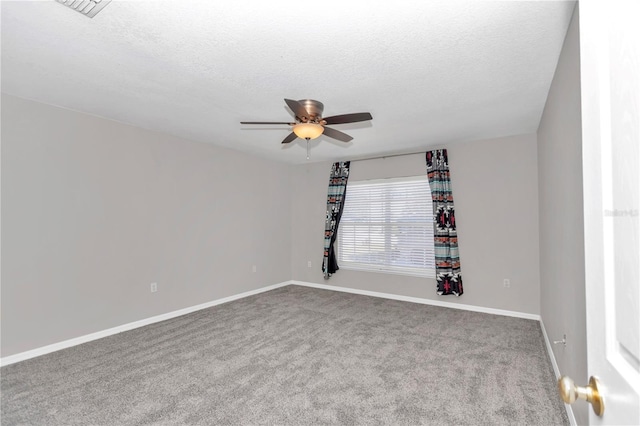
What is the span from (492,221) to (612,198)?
417 cm

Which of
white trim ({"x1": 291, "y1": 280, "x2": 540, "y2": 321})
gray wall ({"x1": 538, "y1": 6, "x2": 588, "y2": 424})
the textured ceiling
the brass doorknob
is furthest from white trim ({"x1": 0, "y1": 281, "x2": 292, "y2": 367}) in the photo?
gray wall ({"x1": 538, "y1": 6, "x2": 588, "y2": 424})

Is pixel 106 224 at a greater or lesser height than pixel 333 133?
lesser

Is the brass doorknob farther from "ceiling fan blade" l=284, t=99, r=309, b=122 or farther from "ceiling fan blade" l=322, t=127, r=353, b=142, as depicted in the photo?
"ceiling fan blade" l=322, t=127, r=353, b=142

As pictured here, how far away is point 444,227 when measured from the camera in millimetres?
4594

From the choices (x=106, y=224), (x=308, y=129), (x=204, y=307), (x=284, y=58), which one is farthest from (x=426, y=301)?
(x=106, y=224)

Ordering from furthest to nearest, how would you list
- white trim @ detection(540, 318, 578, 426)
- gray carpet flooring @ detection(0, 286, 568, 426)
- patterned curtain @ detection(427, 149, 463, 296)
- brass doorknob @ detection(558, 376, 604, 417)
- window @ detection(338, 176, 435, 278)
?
1. window @ detection(338, 176, 435, 278)
2. patterned curtain @ detection(427, 149, 463, 296)
3. gray carpet flooring @ detection(0, 286, 568, 426)
4. white trim @ detection(540, 318, 578, 426)
5. brass doorknob @ detection(558, 376, 604, 417)

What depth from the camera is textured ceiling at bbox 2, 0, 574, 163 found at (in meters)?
1.72

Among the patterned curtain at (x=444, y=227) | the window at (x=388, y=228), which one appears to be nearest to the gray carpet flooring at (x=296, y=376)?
the patterned curtain at (x=444, y=227)

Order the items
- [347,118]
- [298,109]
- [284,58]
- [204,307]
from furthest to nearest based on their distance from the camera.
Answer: [204,307]
[347,118]
[298,109]
[284,58]

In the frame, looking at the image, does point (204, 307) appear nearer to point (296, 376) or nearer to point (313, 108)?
point (296, 376)

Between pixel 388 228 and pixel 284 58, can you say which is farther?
pixel 388 228

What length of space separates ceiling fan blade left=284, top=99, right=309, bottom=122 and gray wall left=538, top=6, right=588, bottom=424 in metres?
1.67

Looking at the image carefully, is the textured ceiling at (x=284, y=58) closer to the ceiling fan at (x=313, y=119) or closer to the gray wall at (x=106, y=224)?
the ceiling fan at (x=313, y=119)

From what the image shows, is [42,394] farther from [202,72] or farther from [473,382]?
[473,382]
